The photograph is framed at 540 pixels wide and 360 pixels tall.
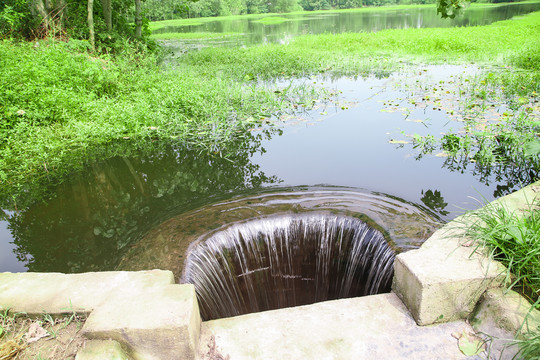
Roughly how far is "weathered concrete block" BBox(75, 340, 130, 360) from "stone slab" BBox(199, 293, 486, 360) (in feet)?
1.53

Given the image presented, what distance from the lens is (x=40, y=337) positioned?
2.22 m

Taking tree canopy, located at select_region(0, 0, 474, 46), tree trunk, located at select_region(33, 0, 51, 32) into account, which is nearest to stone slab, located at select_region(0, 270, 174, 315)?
tree canopy, located at select_region(0, 0, 474, 46)

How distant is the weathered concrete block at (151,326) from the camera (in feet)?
6.97

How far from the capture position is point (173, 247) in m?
3.43

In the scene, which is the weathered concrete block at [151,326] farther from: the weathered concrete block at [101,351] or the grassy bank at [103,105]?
the grassy bank at [103,105]

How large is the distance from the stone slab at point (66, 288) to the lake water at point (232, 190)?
67 centimetres

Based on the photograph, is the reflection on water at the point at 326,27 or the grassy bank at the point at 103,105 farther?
the reflection on water at the point at 326,27

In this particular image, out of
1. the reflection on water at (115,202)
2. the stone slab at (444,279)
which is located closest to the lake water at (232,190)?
the reflection on water at (115,202)

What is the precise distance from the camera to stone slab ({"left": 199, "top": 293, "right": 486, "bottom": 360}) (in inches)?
87.4

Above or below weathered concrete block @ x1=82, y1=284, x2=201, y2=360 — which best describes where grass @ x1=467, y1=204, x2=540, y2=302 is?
above

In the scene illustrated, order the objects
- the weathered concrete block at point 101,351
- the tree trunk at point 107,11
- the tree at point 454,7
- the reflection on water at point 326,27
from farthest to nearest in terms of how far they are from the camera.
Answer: the reflection on water at point 326,27, the tree trunk at point 107,11, the tree at point 454,7, the weathered concrete block at point 101,351

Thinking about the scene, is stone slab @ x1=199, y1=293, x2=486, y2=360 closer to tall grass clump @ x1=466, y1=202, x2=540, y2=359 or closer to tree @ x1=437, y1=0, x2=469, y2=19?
tall grass clump @ x1=466, y1=202, x2=540, y2=359

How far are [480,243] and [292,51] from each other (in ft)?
35.0

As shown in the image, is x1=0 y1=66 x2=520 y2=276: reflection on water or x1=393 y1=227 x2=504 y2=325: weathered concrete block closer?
x1=393 y1=227 x2=504 y2=325: weathered concrete block
